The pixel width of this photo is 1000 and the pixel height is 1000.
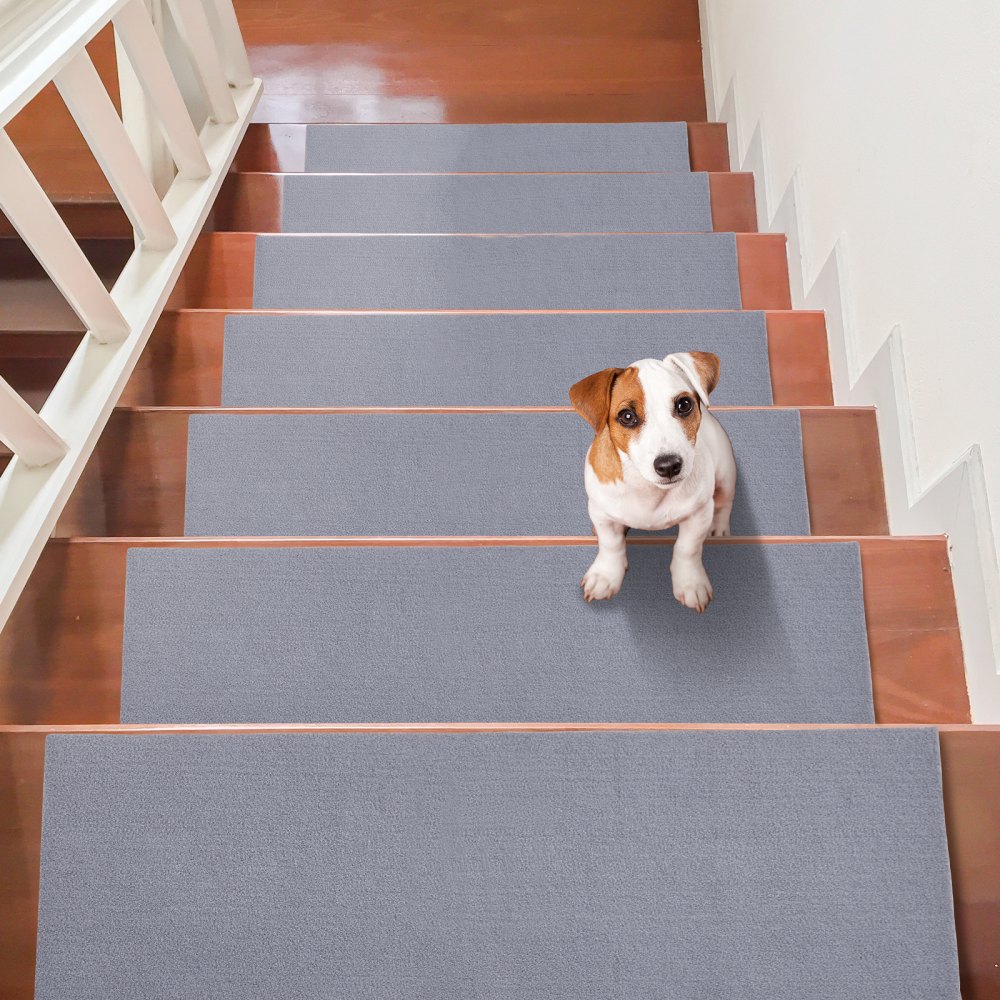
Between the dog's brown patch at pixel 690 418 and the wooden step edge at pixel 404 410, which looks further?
the wooden step edge at pixel 404 410

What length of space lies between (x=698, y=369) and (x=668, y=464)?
0.56ft

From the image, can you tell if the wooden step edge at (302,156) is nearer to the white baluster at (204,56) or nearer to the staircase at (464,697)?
the white baluster at (204,56)

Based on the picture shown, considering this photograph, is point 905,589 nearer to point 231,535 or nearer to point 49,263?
point 231,535

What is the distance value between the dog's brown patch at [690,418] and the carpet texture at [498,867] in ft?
1.29

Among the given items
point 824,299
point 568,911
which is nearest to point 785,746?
point 568,911

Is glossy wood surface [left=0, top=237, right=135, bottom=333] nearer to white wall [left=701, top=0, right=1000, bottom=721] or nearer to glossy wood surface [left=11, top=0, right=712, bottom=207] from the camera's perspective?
glossy wood surface [left=11, top=0, right=712, bottom=207]

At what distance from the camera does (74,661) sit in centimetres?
147

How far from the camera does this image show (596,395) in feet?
4.20

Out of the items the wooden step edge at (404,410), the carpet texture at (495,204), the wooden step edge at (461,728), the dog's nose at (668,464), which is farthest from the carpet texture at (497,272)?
the wooden step edge at (461,728)

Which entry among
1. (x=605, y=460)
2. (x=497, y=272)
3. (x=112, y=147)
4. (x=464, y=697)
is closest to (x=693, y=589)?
(x=605, y=460)

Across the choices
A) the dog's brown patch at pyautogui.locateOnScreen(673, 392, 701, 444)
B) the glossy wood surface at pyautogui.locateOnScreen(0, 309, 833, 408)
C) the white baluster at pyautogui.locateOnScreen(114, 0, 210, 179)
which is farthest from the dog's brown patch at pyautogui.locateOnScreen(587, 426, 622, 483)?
the white baluster at pyautogui.locateOnScreen(114, 0, 210, 179)

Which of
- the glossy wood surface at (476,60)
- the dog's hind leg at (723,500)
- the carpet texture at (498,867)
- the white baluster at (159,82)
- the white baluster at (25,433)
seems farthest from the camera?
the glossy wood surface at (476,60)

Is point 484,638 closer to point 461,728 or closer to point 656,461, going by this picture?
point 461,728

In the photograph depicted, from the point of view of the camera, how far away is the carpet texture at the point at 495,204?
8.22ft
